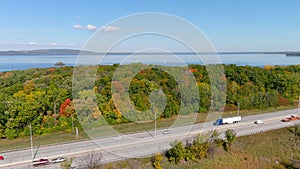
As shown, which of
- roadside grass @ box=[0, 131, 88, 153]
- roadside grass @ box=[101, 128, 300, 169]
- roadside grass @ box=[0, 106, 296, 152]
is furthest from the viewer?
roadside grass @ box=[0, 106, 296, 152]

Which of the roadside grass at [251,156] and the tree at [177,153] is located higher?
the tree at [177,153]

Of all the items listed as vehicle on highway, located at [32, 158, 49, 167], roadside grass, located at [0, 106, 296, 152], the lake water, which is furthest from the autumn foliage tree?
vehicle on highway, located at [32, 158, 49, 167]

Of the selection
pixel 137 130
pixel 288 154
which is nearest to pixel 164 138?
pixel 137 130

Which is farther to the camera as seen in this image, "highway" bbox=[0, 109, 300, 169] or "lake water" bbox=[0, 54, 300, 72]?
"highway" bbox=[0, 109, 300, 169]

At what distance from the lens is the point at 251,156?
61.1 ft

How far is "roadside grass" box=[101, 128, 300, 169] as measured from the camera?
16.8 meters

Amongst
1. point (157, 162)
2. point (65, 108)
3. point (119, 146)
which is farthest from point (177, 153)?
point (65, 108)

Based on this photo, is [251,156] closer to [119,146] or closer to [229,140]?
[229,140]

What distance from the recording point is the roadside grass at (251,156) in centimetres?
1675

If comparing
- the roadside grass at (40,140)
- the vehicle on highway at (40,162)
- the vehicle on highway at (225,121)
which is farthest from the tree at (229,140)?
the vehicle on highway at (40,162)

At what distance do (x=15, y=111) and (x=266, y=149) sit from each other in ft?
70.4

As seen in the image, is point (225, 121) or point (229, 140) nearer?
point (229, 140)

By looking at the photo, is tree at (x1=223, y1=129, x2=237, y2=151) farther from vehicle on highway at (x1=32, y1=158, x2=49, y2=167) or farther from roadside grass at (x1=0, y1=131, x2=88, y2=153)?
vehicle on highway at (x1=32, y1=158, x2=49, y2=167)

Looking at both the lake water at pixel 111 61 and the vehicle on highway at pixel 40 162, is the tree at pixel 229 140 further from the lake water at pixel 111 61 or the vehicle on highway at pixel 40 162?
the vehicle on highway at pixel 40 162
